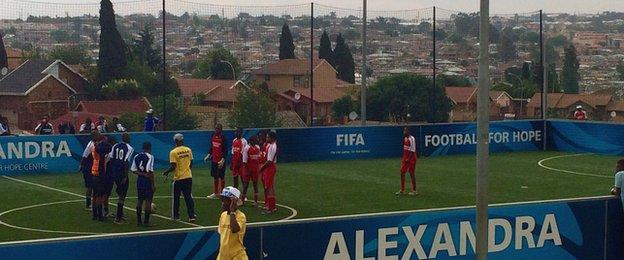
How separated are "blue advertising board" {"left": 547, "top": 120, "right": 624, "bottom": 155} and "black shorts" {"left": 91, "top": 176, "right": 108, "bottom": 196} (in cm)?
2166

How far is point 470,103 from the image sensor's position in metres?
80.4

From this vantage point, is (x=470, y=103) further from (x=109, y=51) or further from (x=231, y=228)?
(x=231, y=228)

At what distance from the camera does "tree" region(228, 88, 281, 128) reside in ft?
171

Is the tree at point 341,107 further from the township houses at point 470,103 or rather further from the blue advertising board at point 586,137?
the blue advertising board at point 586,137

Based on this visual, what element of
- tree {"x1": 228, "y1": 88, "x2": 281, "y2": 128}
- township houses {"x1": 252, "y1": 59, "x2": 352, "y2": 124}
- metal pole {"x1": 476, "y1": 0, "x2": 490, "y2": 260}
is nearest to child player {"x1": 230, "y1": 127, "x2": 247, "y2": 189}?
metal pole {"x1": 476, "y1": 0, "x2": 490, "y2": 260}

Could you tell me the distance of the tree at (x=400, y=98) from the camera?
2635 inches

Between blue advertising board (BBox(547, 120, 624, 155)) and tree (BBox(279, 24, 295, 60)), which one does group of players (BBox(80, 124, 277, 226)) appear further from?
tree (BBox(279, 24, 295, 60))

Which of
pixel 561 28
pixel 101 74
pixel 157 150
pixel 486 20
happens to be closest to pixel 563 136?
pixel 157 150

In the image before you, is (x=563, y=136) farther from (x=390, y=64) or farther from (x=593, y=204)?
(x=390, y=64)

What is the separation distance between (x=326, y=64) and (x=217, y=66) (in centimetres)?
2844

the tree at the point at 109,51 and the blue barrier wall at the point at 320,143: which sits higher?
the tree at the point at 109,51

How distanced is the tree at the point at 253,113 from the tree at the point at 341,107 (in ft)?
37.1

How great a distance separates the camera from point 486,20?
13.1 metres

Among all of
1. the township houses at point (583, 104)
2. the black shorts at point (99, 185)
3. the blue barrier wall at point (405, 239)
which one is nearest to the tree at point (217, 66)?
the township houses at point (583, 104)
